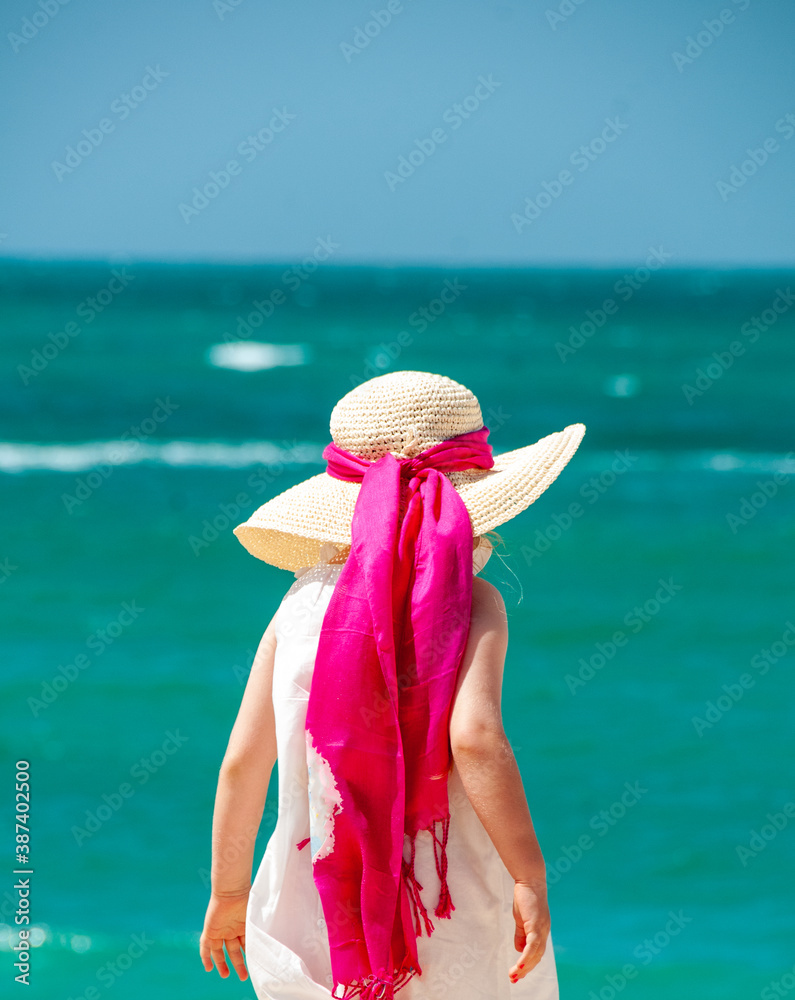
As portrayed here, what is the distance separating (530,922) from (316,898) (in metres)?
0.38

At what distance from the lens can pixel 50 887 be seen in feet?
14.5

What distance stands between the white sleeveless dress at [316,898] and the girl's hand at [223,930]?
136 mm

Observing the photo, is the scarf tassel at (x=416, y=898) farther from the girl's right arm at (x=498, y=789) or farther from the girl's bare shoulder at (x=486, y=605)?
the girl's bare shoulder at (x=486, y=605)

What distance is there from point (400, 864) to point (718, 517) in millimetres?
9010

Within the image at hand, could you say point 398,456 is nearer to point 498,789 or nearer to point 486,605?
point 486,605

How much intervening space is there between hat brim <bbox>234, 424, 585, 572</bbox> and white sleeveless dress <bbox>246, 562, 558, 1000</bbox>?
0.38ft

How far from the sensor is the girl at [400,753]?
1.79 m

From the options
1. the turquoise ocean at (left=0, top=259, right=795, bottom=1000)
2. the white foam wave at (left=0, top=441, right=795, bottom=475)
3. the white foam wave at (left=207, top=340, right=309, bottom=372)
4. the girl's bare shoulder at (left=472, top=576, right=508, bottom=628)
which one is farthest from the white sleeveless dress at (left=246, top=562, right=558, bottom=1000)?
the white foam wave at (left=207, top=340, right=309, bottom=372)

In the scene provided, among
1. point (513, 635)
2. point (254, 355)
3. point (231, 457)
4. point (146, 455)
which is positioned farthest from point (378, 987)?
point (254, 355)

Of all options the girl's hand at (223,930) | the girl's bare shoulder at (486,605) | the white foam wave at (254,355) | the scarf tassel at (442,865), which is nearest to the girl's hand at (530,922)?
the scarf tassel at (442,865)

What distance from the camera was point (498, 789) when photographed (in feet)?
5.73

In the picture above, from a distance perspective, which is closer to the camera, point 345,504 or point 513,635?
point 345,504

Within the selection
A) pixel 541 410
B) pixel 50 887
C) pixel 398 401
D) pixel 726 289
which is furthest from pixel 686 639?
pixel 726 289

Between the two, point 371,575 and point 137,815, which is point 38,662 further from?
point 371,575
